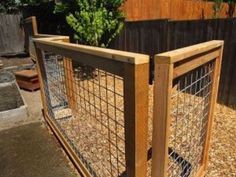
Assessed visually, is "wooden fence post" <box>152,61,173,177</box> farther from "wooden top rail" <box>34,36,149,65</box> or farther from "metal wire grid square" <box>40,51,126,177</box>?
"metal wire grid square" <box>40,51,126,177</box>

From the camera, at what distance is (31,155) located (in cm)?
312

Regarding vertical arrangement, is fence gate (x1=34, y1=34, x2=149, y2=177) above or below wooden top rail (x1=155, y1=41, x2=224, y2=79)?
below

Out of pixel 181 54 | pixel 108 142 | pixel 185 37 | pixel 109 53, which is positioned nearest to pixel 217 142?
pixel 108 142

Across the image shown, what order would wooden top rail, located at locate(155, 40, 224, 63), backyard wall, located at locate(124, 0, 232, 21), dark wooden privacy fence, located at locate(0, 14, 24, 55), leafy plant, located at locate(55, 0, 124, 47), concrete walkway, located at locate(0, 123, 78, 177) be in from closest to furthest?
1. wooden top rail, located at locate(155, 40, 224, 63)
2. concrete walkway, located at locate(0, 123, 78, 177)
3. leafy plant, located at locate(55, 0, 124, 47)
4. backyard wall, located at locate(124, 0, 232, 21)
5. dark wooden privacy fence, located at locate(0, 14, 24, 55)

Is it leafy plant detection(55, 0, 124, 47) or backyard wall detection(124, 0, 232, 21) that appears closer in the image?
leafy plant detection(55, 0, 124, 47)

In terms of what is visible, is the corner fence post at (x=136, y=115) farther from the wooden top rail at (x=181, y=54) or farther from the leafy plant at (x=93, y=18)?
the leafy plant at (x=93, y=18)

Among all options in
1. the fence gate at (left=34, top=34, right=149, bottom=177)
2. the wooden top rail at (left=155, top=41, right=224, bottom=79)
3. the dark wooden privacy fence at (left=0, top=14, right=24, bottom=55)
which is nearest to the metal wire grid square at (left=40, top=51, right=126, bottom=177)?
the fence gate at (left=34, top=34, right=149, bottom=177)

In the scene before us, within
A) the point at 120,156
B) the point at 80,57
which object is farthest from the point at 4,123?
the point at 80,57

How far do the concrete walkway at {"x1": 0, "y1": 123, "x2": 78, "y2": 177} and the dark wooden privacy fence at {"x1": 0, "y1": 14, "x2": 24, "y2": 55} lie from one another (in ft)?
30.0

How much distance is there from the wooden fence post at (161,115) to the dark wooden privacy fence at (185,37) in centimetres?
321

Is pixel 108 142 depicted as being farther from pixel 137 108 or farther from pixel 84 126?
pixel 137 108

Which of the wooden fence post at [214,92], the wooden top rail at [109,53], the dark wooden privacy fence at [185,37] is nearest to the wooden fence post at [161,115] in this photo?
the wooden top rail at [109,53]

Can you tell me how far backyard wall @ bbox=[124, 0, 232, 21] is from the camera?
7.51 metres

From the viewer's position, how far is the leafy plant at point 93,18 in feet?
18.8
